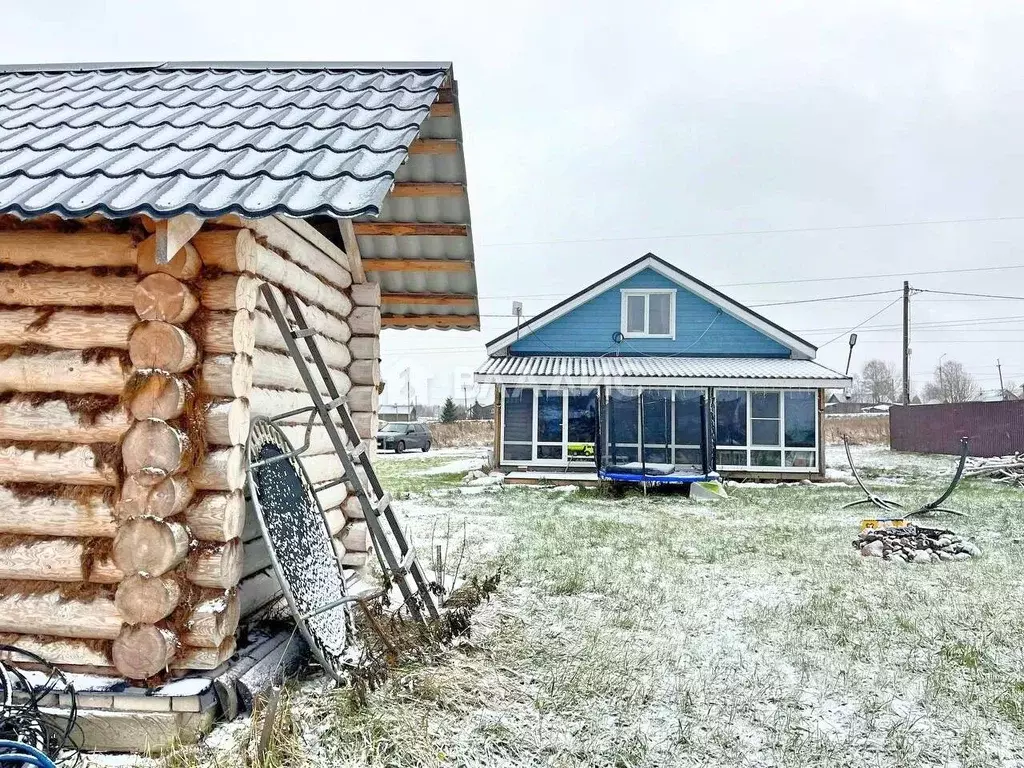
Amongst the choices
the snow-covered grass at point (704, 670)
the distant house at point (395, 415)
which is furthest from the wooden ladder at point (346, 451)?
the distant house at point (395, 415)

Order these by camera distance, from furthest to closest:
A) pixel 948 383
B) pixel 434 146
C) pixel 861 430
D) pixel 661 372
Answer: pixel 948 383 < pixel 861 430 < pixel 661 372 < pixel 434 146

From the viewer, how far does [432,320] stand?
24.9 feet

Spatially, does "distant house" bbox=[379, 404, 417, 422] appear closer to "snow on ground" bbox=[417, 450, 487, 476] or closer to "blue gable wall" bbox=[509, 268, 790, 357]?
"snow on ground" bbox=[417, 450, 487, 476]

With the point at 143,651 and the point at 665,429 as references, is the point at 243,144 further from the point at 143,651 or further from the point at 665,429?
the point at 665,429

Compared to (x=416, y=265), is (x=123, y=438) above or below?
below

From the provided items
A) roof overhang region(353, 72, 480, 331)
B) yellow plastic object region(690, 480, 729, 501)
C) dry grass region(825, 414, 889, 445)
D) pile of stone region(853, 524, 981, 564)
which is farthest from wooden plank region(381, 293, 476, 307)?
dry grass region(825, 414, 889, 445)

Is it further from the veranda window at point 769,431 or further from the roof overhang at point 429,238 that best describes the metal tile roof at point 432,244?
the veranda window at point 769,431

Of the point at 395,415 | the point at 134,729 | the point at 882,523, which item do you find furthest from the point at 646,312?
the point at 395,415

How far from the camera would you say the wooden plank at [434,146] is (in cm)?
521

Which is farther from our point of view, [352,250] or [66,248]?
[352,250]

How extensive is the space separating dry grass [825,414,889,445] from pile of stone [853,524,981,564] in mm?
28932

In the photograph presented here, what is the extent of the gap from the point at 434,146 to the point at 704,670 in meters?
4.08

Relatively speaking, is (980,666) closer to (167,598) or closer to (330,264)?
(167,598)

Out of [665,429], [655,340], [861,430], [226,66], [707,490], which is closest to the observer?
[226,66]
